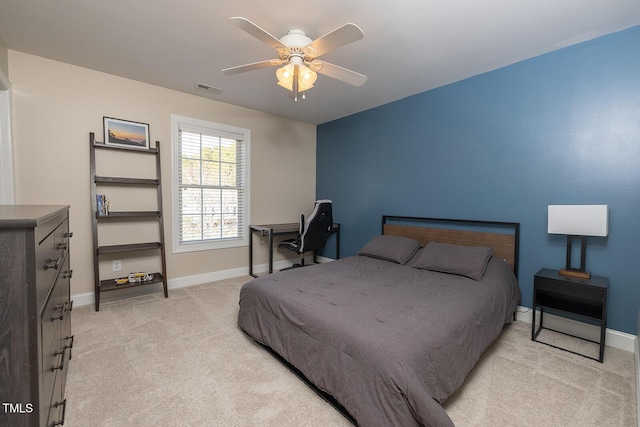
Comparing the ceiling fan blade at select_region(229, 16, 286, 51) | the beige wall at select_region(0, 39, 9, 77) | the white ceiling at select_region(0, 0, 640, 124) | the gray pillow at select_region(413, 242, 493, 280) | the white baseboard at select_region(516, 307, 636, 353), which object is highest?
the white ceiling at select_region(0, 0, 640, 124)

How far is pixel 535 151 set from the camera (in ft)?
8.36

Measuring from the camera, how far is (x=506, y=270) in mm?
2537

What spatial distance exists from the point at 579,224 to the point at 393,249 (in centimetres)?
157

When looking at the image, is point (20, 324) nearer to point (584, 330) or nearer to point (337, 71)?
point (337, 71)

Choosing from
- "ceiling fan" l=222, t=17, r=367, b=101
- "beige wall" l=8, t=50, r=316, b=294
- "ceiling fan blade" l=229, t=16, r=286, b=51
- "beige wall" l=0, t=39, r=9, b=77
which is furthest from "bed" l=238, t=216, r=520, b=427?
"beige wall" l=0, t=39, r=9, b=77

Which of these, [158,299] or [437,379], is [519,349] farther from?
[158,299]

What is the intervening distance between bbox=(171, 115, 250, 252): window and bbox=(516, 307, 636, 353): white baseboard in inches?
139

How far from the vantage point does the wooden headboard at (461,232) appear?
2.71 metres

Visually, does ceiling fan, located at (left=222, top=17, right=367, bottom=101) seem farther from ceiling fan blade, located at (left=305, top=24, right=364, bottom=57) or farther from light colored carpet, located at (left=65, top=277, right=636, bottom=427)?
light colored carpet, located at (left=65, top=277, right=636, bottom=427)

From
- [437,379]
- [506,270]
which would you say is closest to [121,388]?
[437,379]

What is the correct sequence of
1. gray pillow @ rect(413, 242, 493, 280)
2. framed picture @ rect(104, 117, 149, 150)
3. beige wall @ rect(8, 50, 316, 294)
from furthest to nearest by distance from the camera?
framed picture @ rect(104, 117, 149, 150), beige wall @ rect(8, 50, 316, 294), gray pillow @ rect(413, 242, 493, 280)

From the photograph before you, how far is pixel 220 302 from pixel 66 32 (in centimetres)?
279

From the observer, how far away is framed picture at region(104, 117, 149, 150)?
9.79 feet

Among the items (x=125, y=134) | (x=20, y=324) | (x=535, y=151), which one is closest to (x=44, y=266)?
(x=20, y=324)
